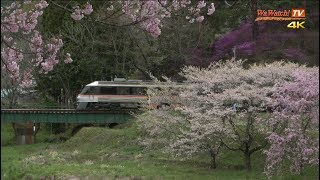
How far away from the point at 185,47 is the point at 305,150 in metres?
25.9

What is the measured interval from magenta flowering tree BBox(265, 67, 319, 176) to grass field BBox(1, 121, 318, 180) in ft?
4.16

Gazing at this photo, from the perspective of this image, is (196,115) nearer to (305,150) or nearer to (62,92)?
(305,150)

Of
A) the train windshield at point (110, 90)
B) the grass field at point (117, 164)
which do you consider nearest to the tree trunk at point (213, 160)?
the grass field at point (117, 164)

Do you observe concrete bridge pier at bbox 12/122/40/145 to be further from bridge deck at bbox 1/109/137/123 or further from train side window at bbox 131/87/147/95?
train side window at bbox 131/87/147/95

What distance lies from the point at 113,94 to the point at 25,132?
7312mm

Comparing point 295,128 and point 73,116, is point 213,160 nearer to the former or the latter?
point 295,128

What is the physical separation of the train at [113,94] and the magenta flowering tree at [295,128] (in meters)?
18.9

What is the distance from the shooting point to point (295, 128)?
16.3m

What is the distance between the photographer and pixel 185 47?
4056 centimetres

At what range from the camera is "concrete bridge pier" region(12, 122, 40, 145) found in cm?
3541

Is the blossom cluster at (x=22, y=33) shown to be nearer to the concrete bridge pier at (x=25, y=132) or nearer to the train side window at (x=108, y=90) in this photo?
the train side window at (x=108, y=90)

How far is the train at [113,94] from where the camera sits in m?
35.6

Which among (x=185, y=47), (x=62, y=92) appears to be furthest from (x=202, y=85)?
(x=62, y=92)

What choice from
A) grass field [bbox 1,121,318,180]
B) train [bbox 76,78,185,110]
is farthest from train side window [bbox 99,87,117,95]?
grass field [bbox 1,121,318,180]
